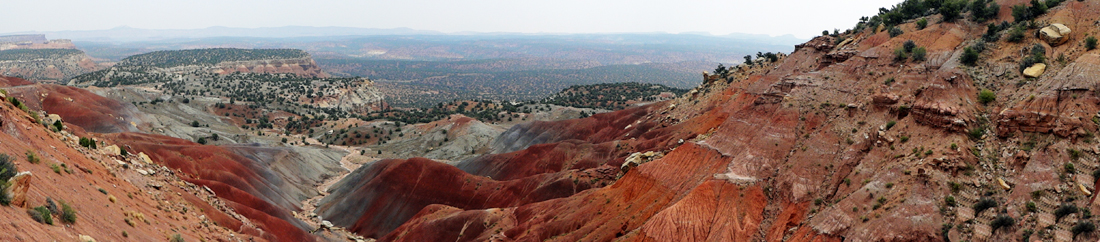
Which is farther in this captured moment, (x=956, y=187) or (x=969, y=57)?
(x=969, y=57)

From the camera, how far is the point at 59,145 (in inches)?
1172

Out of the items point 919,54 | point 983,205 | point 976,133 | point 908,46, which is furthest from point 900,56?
point 983,205

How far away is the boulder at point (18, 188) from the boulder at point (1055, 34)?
47.8m

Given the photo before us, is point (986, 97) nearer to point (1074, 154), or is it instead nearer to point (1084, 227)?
point (1074, 154)

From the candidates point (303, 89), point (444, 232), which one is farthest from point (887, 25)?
point (303, 89)

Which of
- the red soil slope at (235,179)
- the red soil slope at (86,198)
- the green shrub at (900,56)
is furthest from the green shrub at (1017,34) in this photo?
the red soil slope at (235,179)

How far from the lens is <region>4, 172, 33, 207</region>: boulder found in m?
18.0

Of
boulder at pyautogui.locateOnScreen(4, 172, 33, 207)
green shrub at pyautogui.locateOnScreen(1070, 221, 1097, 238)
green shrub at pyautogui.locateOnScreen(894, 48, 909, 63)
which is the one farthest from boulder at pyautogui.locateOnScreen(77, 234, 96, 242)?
green shrub at pyautogui.locateOnScreen(894, 48, 909, 63)

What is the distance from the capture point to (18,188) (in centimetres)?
1848

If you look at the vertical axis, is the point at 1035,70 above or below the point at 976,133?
above

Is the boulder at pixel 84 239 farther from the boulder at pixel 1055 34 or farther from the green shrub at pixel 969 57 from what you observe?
the boulder at pixel 1055 34

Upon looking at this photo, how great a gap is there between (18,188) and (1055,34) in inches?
1897

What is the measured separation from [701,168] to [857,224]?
11.1 metres

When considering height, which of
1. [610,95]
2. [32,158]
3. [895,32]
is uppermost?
[895,32]
